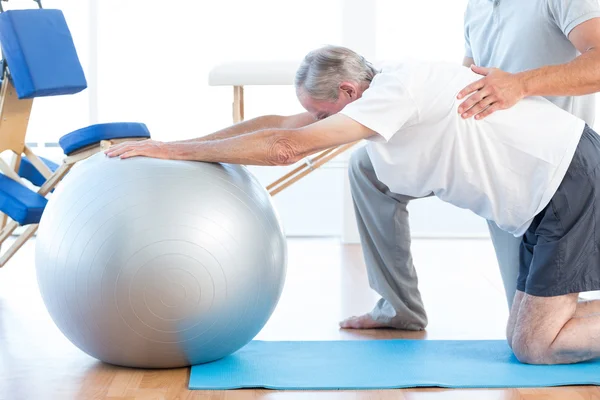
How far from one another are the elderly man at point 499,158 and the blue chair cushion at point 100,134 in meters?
0.98

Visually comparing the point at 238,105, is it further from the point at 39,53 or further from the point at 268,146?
the point at 268,146

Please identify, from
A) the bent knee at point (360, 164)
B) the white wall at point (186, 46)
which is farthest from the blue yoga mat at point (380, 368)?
the white wall at point (186, 46)

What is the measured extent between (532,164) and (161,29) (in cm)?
347

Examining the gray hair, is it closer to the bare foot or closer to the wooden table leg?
the bare foot

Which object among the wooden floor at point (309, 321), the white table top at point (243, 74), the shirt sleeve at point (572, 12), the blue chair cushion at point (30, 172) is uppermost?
the shirt sleeve at point (572, 12)

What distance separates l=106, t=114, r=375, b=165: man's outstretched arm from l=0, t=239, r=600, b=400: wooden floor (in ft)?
2.00

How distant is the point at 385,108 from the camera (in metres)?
2.24

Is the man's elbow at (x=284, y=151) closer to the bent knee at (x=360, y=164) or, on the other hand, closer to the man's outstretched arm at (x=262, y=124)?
the man's outstretched arm at (x=262, y=124)

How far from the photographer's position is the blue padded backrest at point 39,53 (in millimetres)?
3379

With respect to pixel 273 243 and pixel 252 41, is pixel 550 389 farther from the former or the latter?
pixel 252 41

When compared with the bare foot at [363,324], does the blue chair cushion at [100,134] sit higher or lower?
Result: higher

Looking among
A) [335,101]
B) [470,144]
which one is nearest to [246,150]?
[335,101]

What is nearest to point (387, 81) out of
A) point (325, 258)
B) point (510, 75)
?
point (510, 75)

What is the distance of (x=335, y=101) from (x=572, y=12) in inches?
29.7
